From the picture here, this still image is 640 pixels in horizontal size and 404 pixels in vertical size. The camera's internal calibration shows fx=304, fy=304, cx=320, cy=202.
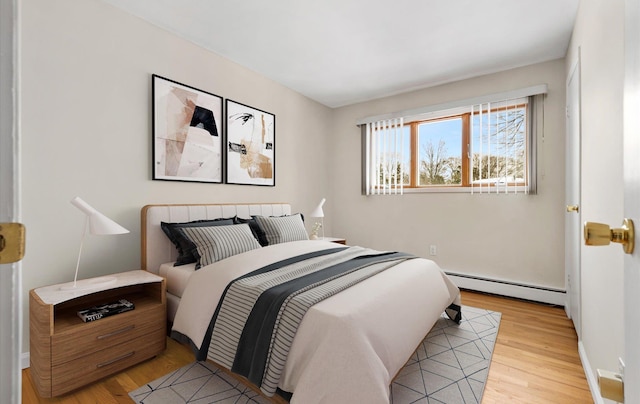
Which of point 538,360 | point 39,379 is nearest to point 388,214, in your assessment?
point 538,360

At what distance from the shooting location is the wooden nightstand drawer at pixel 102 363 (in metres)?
1.66

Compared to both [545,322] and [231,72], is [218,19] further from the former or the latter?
[545,322]

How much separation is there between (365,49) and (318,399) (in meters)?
2.96

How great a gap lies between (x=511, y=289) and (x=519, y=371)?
1617 millimetres

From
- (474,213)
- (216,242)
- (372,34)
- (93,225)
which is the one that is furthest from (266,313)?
(474,213)

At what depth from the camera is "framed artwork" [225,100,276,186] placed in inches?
129

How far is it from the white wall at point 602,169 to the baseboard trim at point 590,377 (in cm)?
7

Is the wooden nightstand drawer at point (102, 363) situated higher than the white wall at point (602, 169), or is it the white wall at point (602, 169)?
the white wall at point (602, 169)

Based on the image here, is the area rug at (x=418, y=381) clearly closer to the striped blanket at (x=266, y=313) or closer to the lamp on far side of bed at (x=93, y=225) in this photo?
the striped blanket at (x=266, y=313)

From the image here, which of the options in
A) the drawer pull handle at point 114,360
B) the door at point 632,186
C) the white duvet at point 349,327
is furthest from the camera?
the drawer pull handle at point 114,360

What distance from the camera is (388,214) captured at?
431cm

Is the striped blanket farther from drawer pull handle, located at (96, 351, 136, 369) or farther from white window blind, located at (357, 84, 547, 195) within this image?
white window blind, located at (357, 84, 547, 195)

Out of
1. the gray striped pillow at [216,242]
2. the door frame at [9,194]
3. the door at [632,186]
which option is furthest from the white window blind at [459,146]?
the door frame at [9,194]

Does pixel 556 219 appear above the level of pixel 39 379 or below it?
above
